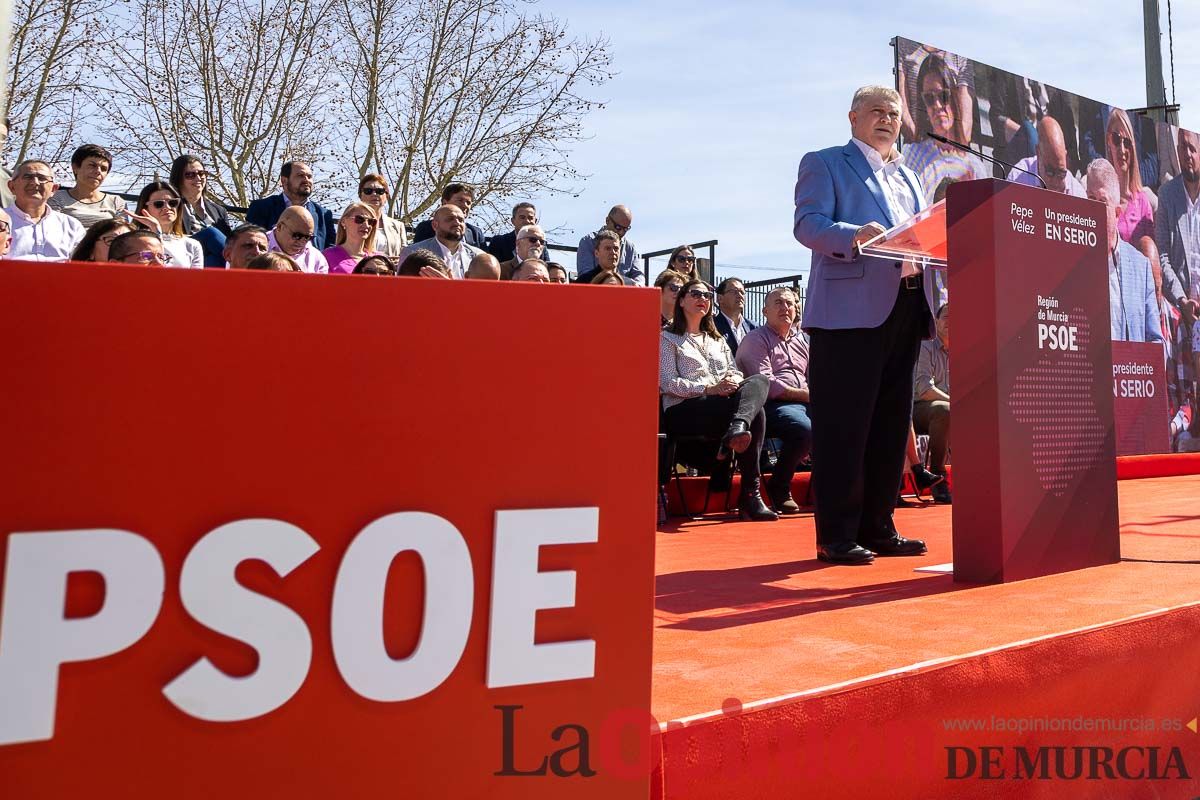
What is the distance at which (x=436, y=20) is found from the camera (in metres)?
12.7

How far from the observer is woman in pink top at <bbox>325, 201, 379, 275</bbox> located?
5.79 meters

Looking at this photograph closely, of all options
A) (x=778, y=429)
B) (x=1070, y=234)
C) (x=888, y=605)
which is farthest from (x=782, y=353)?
(x=888, y=605)

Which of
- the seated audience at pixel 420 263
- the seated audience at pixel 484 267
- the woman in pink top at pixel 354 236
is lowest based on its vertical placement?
the seated audience at pixel 420 263

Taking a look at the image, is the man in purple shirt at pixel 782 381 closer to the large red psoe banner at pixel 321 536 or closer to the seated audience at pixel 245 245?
the seated audience at pixel 245 245

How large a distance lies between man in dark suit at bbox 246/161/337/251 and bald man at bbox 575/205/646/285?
63.1 inches

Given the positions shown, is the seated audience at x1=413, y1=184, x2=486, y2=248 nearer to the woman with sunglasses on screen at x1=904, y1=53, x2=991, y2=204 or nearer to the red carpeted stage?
the red carpeted stage

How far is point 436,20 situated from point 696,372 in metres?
8.87

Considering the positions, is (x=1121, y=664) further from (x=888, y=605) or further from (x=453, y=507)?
(x=453, y=507)

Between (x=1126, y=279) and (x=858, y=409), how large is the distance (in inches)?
384

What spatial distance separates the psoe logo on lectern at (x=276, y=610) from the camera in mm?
995

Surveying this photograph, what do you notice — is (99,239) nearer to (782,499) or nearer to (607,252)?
(607,252)

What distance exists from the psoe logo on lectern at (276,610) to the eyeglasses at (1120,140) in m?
12.5

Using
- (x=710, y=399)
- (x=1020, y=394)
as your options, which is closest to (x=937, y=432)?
(x=710, y=399)

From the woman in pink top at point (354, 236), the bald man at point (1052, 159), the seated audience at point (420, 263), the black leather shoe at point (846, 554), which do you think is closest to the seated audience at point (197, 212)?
the woman in pink top at point (354, 236)
